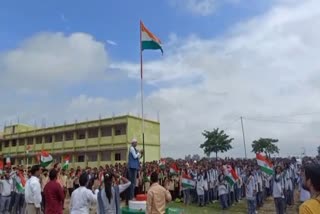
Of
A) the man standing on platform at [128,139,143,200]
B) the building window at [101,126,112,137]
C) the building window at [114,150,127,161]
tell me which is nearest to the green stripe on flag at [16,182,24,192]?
the man standing on platform at [128,139,143,200]

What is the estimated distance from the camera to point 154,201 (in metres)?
6.90

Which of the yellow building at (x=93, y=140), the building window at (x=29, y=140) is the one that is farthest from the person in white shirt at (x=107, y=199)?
the building window at (x=29, y=140)

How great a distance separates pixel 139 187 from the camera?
13.2 meters

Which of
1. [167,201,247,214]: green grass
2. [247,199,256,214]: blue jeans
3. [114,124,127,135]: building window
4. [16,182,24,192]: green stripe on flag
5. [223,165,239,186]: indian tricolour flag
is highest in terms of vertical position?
[114,124,127,135]: building window

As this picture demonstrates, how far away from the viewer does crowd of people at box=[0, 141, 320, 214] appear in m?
6.89

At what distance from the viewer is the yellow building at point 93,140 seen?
43.1 metres

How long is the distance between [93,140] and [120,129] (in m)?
4.12

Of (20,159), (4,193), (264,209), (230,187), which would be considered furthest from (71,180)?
(20,159)

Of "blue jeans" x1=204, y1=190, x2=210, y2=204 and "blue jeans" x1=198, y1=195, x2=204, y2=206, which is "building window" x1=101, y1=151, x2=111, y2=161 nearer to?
"blue jeans" x1=204, y1=190, x2=210, y2=204

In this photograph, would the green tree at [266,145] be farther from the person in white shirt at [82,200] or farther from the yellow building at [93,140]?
the person in white shirt at [82,200]

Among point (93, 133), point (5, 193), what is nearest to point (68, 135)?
point (93, 133)

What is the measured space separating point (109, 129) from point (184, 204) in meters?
26.2

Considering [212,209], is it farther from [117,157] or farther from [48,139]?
[48,139]

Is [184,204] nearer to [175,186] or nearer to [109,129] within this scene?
[175,186]
